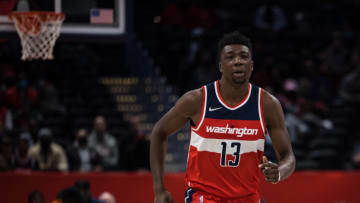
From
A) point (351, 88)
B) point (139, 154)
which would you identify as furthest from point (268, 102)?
point (351, 88)

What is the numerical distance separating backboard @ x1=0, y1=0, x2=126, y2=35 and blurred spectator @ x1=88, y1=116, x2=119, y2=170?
293cm

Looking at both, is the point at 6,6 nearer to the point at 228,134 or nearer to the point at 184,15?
the point at 228,134

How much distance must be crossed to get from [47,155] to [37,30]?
292 cm

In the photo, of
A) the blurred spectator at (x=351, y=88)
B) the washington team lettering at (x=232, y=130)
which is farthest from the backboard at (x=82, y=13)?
the blurred spectator at (x=351, y=88)

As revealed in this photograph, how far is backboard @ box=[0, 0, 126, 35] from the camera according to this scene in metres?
6.87

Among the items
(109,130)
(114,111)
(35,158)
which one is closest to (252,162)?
(35,158)

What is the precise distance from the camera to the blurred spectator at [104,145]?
9.84 m

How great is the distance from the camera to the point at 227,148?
4453mm

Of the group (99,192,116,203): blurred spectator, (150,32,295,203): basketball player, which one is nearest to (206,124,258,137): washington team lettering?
(150,32,295,203): basketball player

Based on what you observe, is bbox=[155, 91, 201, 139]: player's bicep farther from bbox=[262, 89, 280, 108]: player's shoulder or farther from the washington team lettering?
bbox=[262, 89, 280, 108]: player's shoulder

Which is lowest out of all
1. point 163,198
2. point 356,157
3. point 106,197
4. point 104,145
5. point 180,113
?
point 106,197

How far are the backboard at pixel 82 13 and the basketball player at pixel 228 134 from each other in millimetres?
2762

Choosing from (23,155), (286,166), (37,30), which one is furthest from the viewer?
(23,155)

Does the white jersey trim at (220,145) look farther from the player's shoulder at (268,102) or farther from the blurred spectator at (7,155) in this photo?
the blurred spectator at (7,155)
